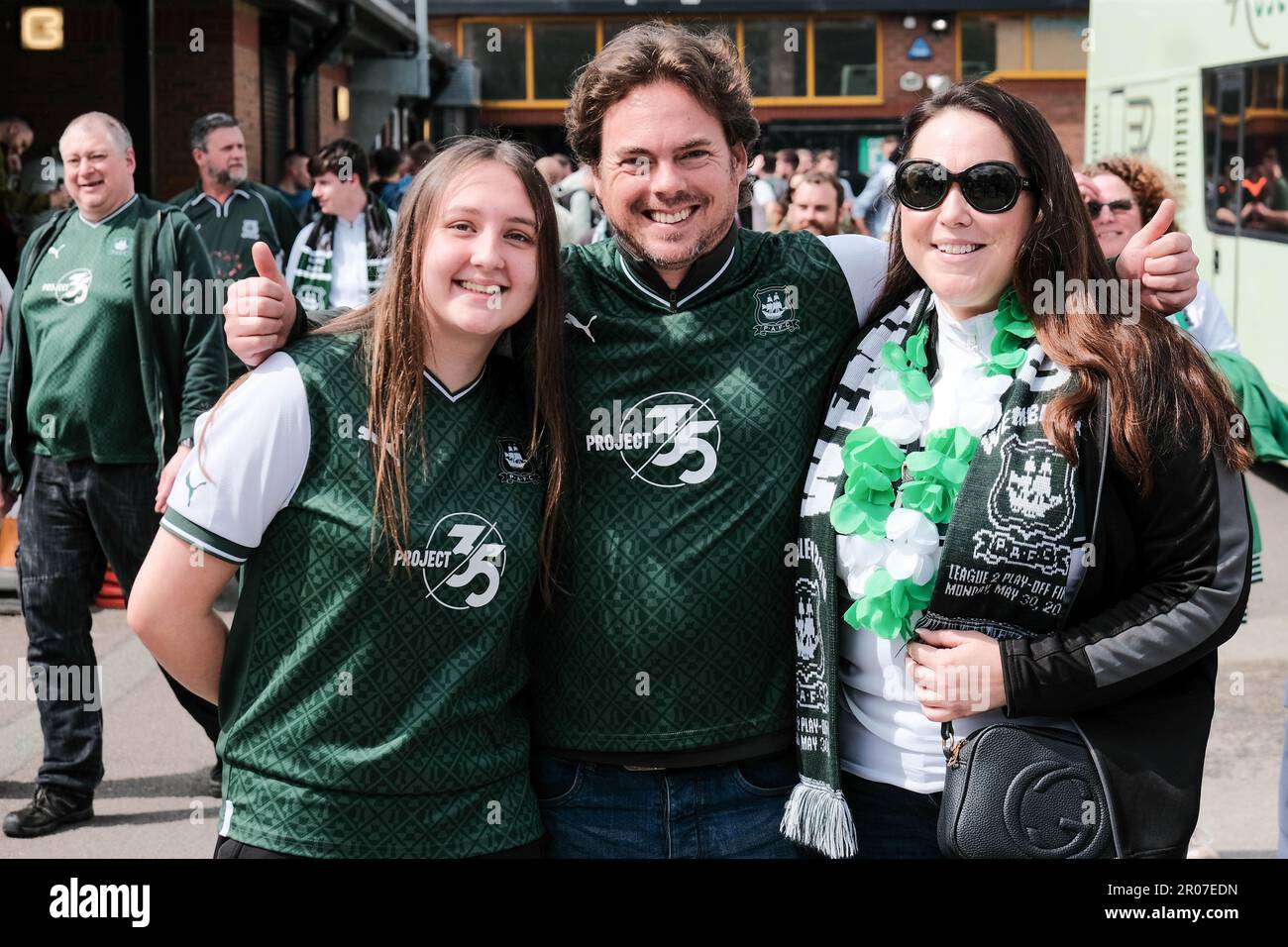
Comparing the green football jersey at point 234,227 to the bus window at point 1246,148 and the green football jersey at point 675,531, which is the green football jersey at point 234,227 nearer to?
the green football jersey at point 675,531

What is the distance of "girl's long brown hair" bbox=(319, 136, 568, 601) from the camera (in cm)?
246

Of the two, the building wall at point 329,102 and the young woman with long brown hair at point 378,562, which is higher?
the building wall at point 329,102

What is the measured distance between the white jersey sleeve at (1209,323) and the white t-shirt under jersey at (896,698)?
3.14 meters

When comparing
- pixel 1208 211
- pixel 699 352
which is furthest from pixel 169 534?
pixel 1208 211

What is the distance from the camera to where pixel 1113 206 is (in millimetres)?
5566

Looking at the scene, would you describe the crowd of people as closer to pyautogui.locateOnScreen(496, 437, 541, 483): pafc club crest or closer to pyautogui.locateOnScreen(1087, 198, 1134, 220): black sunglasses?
pyautogui.locateOnScreen(496, 437, 541, 483): pafc club crest

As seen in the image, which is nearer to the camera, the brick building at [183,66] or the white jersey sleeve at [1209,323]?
the white jersey sleeve at [1209,323]

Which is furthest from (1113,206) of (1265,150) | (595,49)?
(595,49)

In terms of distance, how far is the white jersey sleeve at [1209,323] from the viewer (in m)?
5.46

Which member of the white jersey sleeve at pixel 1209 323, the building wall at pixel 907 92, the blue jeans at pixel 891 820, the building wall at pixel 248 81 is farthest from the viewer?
the building wall at pixel 907 92

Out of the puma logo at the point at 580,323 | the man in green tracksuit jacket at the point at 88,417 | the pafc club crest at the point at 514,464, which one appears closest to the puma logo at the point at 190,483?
the pafc club crest at the point at 514,464

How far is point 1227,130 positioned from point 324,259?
284 inches

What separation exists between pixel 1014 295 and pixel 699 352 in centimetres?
56

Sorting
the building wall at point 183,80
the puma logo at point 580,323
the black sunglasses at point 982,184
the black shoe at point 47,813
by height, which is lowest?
the black shoe at point 47,813
